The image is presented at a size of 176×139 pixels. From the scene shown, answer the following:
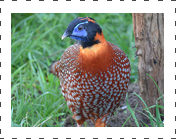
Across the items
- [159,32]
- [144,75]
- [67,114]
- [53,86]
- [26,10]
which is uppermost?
[26,10]

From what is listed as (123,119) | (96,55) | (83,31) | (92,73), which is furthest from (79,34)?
(123,119)

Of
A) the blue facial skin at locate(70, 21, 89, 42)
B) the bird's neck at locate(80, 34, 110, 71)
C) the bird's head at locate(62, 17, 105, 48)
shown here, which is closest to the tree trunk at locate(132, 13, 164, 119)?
the bird's neck at locate(80, 34, 110, 71)

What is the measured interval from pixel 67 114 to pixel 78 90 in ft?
3.21

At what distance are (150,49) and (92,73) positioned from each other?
85 centimetres

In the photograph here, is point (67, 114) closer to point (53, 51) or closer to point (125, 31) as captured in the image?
point (53, 51)

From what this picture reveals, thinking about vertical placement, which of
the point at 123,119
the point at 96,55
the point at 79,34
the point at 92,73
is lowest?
the point at 123,119

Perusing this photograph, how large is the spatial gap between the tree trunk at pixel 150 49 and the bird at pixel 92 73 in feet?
1.11

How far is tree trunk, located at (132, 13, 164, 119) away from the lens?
2.65m

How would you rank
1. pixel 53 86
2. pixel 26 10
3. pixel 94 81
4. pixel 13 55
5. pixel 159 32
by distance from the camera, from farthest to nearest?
pixel 13 55, pixel 53 86, pixel 159 32, pixel 94 81, pixel 26 10

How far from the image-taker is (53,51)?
4461mm

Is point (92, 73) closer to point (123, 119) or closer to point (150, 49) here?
point (150, 49)

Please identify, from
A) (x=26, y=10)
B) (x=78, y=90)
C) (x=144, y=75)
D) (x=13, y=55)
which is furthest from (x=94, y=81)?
(x=13, y=55)

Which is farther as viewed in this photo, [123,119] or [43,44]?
[43,44]

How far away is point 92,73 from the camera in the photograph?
2.38 meters
